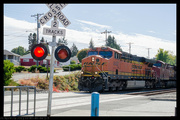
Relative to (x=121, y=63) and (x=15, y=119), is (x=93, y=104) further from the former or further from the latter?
(x=121, y=63)

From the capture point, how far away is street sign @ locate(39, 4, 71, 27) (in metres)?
7.40

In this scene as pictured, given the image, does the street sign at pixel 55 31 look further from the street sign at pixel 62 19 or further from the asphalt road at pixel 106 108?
the asphalt road at pixel 106 108

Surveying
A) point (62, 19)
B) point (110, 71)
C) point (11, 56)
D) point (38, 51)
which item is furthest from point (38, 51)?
point (11, 56)

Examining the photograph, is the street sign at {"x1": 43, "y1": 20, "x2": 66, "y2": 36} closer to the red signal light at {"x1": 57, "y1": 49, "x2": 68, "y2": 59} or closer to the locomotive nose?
the red signal light at {"x1": 57, "y1": 49, "x2": 68, "y2": 59}

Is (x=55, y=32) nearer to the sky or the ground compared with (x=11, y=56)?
nearer to the ground

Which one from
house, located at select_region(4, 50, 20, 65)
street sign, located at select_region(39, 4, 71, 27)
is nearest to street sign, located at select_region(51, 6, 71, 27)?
street sign, located at select_region(39, 4, 71, 27)

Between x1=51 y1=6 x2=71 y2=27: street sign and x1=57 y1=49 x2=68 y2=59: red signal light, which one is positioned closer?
x1=57 y1=49 x2=68 y2=59: red signal light

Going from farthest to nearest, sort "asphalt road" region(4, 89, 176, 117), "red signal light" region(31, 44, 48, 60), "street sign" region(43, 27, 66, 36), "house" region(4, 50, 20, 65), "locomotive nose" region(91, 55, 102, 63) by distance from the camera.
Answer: "house" region(4, 50, 20, 65) < "locomotive nose" region(91, 55, 102, 63) < "asphalt road" region(4, 89, 176, 117) < "street sign" region(43, 27, 66, 36) < "red signal light" region(31, 44, 48, 60)

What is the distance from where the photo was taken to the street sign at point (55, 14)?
7.40 metres

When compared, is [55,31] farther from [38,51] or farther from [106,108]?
[106,108]

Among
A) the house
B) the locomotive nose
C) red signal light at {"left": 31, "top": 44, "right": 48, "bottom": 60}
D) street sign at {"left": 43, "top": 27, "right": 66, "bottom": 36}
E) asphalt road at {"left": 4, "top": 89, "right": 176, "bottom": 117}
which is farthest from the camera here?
the house

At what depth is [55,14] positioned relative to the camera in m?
7.53

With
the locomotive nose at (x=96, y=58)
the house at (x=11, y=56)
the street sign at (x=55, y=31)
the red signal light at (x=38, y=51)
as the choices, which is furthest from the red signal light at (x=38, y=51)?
the house at (x=11, y=56)

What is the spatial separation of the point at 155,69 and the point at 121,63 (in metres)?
11.8
